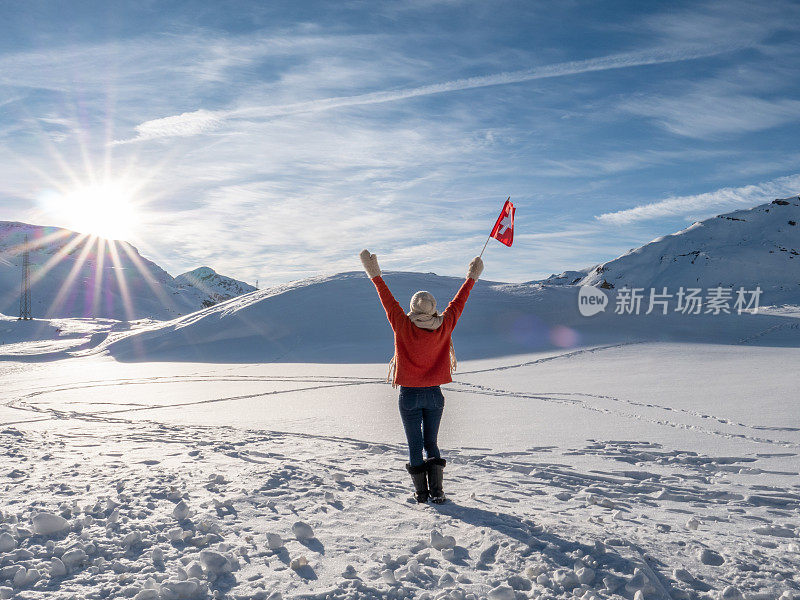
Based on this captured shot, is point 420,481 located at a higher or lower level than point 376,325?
lower

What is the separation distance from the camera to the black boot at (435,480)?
4.73 metres

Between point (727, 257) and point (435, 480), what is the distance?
142822mm

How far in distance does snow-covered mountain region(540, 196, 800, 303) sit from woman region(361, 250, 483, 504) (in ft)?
372

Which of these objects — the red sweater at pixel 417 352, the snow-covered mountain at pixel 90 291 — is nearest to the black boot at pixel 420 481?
the red sweater at pixel 417 352

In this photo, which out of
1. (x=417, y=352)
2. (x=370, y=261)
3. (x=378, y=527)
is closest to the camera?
(x=378, y=527)

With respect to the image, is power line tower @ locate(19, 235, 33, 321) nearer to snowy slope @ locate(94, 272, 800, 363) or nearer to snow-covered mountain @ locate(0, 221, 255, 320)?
snow-covered mountain @ locate(0, 221, 255, 320)

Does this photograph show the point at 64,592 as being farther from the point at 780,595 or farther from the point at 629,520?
the point at 780,595

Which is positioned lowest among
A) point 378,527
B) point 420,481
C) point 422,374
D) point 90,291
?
point 378,527

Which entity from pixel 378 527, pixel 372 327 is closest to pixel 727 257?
pixel 372 327

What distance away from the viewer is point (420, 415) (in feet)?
15.8

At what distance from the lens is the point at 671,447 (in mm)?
6652

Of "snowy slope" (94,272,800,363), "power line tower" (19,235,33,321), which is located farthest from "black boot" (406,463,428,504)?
"power line tower" (19,235,33,321)

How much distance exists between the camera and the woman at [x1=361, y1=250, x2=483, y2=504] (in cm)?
470

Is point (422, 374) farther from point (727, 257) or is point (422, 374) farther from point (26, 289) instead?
point (727, 257)
